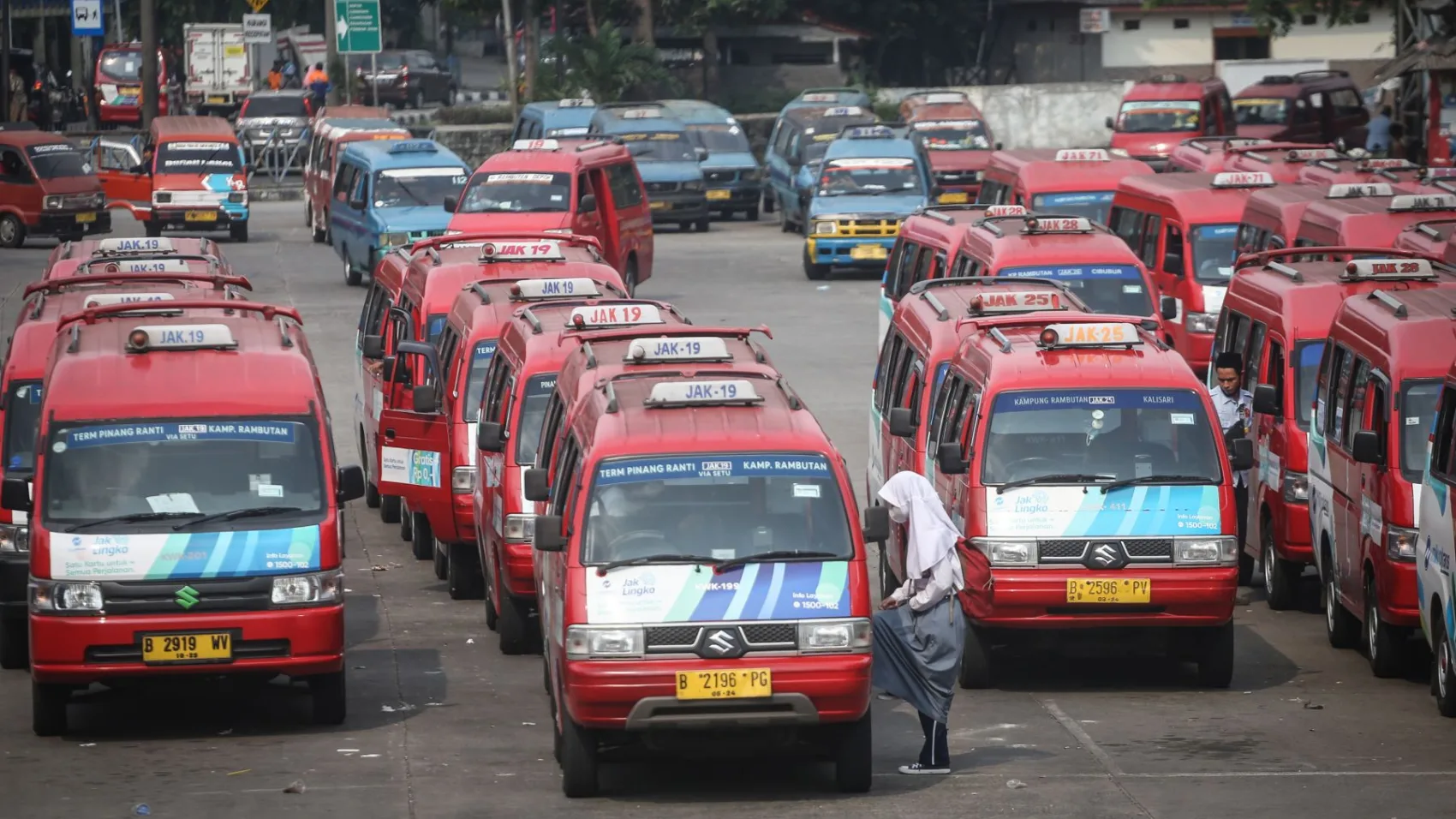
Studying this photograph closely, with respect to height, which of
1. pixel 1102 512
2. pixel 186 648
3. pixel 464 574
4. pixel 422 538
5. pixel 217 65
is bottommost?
pixel 422 538

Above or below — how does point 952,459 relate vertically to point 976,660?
above

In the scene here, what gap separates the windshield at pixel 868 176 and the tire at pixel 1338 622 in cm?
2149

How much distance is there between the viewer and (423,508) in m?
16.9

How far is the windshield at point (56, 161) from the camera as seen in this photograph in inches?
1596

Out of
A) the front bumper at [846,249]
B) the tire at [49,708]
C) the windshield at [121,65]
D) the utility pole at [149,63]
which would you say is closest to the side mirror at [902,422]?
the tire at [49,708]

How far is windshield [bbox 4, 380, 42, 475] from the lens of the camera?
14.5 meters

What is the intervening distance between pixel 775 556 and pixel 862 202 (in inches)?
987

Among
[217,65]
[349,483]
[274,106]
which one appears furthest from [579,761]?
[217,65]

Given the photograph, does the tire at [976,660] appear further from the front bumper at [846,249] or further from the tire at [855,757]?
the front bumper at [846,249]

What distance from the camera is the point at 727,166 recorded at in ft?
148

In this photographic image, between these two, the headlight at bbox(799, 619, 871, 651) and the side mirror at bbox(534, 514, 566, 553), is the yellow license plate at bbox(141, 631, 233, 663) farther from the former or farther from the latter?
the headlight at bbox(799, 619, 871, 651)

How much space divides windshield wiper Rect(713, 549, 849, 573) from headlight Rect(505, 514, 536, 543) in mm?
3354

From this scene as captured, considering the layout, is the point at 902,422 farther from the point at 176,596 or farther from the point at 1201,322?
the point at 1201,322

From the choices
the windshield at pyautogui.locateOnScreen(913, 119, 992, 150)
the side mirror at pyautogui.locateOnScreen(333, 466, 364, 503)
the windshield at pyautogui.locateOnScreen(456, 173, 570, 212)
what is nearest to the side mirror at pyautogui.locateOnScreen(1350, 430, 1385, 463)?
the side mirror at pyautogui.locateOnScreen(333, 466, 364, 503)
